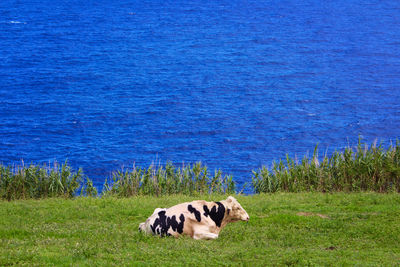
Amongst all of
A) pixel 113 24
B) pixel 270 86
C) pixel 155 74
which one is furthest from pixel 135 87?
pixel 113 24

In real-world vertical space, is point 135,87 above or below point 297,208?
above

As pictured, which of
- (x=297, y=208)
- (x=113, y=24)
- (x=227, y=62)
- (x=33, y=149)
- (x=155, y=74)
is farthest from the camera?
(x=113, y=24)

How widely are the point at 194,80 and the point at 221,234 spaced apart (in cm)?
7099

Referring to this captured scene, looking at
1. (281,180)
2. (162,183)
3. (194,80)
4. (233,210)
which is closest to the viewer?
(233,210)

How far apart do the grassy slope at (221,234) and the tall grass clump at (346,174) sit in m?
2.11

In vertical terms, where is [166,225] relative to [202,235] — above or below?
above

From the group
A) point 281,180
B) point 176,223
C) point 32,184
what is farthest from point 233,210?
point 32,184

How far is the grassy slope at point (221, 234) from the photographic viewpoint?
43.9ft

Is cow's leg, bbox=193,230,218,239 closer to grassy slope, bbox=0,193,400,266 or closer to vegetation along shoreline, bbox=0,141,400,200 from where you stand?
grassy slope, bbox=0,193,400,266

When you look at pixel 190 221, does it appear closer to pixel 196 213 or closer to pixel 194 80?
pixel 196 213

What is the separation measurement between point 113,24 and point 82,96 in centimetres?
4268

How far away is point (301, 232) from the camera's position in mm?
17234

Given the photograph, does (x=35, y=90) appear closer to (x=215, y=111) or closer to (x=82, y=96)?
(x=82, y=96)

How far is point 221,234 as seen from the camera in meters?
16.3
